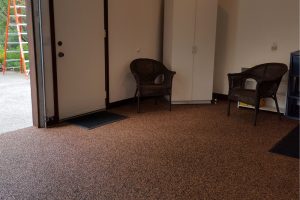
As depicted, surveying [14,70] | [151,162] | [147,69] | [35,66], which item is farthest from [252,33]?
[14,70]

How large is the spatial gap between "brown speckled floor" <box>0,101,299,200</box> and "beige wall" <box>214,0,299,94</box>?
1.32 m

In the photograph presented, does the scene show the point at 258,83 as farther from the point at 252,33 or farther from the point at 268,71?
the point at 252,33

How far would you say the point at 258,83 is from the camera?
4.22m

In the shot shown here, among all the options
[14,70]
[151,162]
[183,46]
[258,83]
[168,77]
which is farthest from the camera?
[14,70]

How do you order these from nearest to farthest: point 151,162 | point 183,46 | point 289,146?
point 151,162 < point 289,146 < point 183,46

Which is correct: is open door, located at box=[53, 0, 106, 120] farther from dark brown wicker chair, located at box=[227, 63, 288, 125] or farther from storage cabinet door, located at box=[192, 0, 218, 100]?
dark brown wicker chair, located at box=[227, 63, 288, 125]

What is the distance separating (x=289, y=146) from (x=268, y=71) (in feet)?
5.35

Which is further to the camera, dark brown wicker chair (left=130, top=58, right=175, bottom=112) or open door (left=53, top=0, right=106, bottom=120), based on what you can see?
dark brown wicker chair (left=130, top=58, right=175, bottom=112)

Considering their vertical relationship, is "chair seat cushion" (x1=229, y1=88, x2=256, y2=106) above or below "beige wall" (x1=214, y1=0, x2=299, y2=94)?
below

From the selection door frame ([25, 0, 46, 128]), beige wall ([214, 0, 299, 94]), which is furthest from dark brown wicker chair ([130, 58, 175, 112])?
door frame ([25, 0, 46, 128])

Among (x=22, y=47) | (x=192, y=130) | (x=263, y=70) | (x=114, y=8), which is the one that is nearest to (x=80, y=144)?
(x=192, y=130)

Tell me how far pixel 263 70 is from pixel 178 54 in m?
1.39

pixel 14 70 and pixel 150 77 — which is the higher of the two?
pixel 150 77

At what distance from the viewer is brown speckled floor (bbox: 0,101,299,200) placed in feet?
8.22
